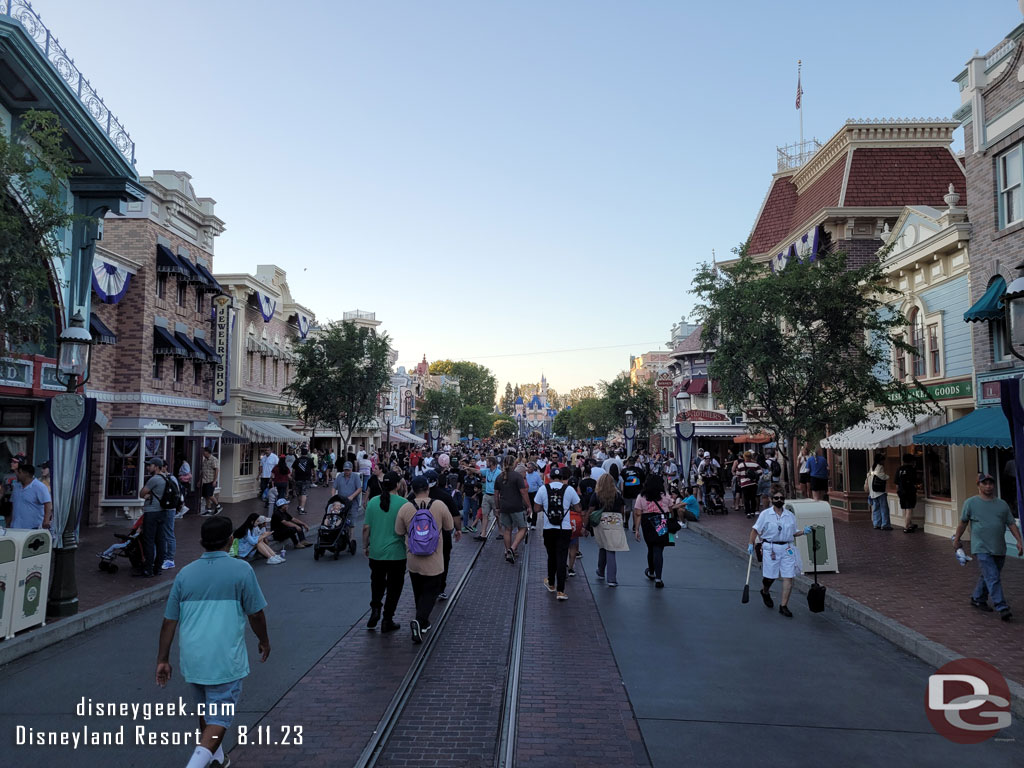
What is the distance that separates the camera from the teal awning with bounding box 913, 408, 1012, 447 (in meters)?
12.8

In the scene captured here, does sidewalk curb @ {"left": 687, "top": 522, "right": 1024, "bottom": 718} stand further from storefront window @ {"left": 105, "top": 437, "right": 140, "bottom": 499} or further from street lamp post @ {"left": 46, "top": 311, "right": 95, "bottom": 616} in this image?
storefront window @ {"left": 105, "top": 437, "right": 140, "bottom": 499}

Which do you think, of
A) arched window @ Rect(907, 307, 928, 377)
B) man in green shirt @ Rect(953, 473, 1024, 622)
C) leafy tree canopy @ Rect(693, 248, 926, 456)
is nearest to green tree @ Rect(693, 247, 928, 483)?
leafy tree canopy @ Rect(693, 248, 926, 456)

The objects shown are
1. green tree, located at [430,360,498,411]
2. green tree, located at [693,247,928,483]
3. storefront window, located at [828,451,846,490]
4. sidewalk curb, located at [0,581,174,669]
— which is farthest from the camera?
green tree, located at [430,360,498,411]

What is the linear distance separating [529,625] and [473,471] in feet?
29.3

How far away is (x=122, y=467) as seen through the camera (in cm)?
1966

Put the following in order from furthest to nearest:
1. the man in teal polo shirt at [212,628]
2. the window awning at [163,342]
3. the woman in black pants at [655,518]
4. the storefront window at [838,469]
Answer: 1. the storefront window at [838,469]
2. the window awning at [163,342]
3. the woman in black pants at [655,518]
4. the man in teal polo shirt at [212,628]

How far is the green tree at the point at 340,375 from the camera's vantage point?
91.7 feet

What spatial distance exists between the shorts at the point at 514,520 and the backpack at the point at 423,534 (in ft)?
17.2

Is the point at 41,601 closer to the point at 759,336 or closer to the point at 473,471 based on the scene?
the point at 473,471

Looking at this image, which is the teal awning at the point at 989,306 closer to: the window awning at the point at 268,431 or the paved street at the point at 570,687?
the paved street at the point at 570,687

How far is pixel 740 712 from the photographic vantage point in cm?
566

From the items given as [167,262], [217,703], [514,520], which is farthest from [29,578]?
[167,262]

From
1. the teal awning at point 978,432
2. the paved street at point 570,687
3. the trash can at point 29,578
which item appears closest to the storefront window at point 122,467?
the paved street at point 570,687

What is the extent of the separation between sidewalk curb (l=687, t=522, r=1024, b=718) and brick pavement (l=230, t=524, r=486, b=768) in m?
5.24
